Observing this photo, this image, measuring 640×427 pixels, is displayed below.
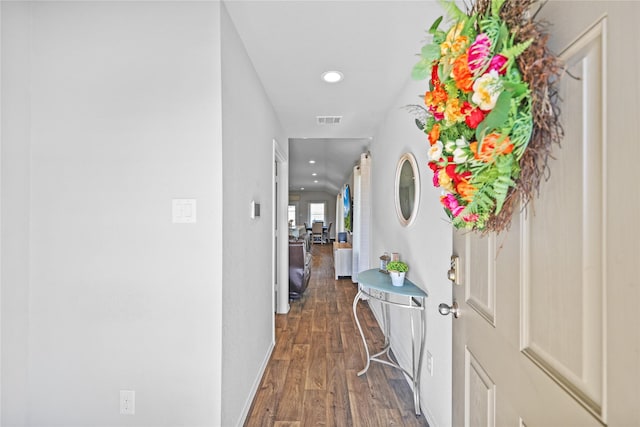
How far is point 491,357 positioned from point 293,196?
13.9 meters

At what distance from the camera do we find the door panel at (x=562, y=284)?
1.68 feet

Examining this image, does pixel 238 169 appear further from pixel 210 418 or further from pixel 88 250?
pixel 210 418

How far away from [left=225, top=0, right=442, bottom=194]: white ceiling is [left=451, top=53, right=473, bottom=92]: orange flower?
108 centimetres

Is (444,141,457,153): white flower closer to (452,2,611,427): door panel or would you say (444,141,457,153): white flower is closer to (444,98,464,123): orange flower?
(444,98,464,123): orange flower

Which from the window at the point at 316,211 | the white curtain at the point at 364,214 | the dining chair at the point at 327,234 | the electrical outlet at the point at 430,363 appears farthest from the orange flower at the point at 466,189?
the window at the point at 316,211

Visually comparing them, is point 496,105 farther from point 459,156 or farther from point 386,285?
point 386,285

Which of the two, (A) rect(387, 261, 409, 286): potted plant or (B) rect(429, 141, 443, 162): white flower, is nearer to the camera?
(B) rect(429, 141, 443, 162): white flower

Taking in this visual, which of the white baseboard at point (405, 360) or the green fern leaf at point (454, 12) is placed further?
the white baseboard at point (405, 360)

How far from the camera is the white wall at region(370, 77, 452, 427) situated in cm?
166

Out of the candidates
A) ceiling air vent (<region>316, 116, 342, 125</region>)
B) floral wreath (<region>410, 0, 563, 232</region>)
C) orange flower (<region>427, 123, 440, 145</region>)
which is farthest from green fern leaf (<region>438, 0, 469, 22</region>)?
ceiling air vent (<region>316, 116, 342, 125</region>)

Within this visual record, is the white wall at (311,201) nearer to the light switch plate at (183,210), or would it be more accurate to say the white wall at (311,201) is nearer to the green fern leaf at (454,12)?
the light switch plate at (183,210)

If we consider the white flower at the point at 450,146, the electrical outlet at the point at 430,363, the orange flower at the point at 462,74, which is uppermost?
the orange flower at the point at 462,74

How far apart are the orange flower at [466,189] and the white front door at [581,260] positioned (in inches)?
5.2

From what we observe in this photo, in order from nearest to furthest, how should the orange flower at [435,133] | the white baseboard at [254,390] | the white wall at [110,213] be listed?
the orange flower at [435,133]
the white wall at [110,213]
the white baseboard at [254,390]
